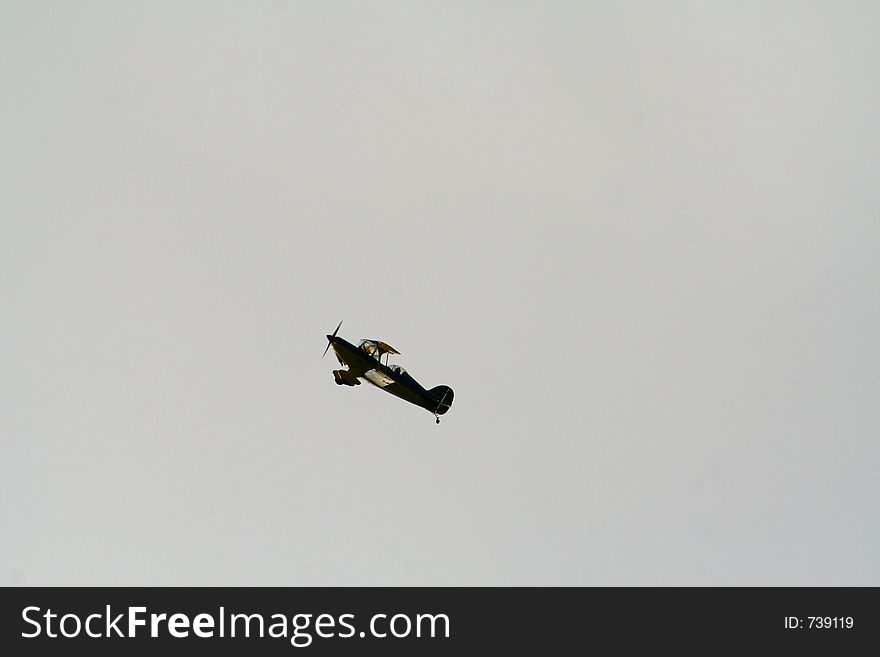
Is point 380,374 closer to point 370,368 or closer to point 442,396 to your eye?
point 370,368

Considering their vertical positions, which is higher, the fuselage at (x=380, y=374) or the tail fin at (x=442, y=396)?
the tail fin at (x=442, y=396)

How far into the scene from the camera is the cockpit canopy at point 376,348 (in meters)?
80.8

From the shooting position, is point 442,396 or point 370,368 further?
point 442,396

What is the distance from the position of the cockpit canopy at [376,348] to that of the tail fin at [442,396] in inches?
478

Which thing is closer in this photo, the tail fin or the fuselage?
the fuselage

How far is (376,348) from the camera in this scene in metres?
81.2

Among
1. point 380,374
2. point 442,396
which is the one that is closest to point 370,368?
point 380,374

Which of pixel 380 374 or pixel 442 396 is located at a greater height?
pixel 442 396

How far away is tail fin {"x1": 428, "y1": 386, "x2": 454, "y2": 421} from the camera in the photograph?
306ft

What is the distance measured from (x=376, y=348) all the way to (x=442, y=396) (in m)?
15.0

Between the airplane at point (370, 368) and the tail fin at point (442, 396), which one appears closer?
the airplane at point (370, 368)

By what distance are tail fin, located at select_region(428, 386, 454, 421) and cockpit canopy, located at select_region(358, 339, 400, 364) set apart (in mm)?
12131
